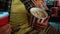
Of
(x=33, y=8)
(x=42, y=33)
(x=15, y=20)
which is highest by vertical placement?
(x=33, y=8)

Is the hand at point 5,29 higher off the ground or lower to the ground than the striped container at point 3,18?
lower

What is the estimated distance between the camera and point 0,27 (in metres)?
0.86

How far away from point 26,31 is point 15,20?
14cm

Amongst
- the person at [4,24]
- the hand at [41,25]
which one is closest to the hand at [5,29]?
the person at [4,24]

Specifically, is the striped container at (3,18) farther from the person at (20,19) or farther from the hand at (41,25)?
the hand at (41,25)

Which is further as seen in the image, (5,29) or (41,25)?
(41,25)

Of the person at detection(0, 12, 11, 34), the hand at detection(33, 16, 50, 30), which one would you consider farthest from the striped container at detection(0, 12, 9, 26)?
the hand at detection(33, 16, 50, 30)

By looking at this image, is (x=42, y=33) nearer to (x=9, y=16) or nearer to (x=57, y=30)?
(x=57, y=30)

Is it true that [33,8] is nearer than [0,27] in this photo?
No

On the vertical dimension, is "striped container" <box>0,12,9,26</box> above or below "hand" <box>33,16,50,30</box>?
above

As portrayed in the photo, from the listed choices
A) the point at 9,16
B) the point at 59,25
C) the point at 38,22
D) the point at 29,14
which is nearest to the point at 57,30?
the point at 59,25

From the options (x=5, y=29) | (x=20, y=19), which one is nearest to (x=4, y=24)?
(x=5, y=29)

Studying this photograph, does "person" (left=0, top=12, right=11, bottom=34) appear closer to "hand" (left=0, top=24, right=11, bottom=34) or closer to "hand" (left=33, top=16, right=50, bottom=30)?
"hand" (left=0, top=24, right=11, bottom=34)

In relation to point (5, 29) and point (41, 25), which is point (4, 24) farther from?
point (41, 25)
